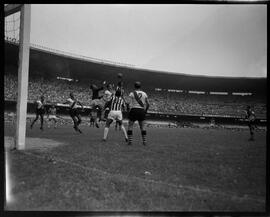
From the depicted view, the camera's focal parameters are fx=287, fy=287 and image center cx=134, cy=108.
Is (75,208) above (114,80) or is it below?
below

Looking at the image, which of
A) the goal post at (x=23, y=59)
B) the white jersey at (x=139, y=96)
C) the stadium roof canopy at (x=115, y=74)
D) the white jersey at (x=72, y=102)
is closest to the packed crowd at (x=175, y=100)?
the stadium roof canopy at (x=115, y=74)

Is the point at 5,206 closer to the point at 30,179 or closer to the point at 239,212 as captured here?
the point at 30,179

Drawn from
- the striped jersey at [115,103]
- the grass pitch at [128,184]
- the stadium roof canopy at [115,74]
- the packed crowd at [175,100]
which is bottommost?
the grass pitch at [128,184]

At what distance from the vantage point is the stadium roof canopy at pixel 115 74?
1268 inches

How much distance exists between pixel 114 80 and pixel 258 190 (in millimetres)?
36130

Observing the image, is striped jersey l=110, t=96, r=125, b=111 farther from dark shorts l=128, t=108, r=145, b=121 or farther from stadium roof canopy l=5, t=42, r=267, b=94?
stadium roof canopy l=5, t=42, r=267, b=94

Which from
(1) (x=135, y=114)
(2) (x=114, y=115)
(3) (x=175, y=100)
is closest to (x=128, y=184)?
(1) (x=135, y=114)

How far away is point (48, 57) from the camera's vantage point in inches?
1278

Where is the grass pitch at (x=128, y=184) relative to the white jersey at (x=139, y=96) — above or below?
below

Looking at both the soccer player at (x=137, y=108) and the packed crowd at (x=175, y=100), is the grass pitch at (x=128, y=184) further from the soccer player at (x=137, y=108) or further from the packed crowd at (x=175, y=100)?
the packed crowd at (x=175, y=100)

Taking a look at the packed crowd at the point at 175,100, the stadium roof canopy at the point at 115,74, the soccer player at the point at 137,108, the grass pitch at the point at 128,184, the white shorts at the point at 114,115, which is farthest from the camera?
the packed crowd at the point at 175,100

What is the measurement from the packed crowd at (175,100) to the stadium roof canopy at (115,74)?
3.85ft

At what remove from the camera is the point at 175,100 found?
1688 inches

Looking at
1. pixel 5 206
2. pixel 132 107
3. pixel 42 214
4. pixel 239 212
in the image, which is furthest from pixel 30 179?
pixel 132 107
